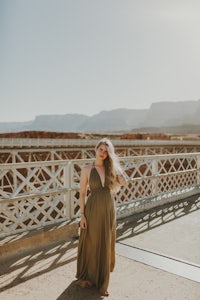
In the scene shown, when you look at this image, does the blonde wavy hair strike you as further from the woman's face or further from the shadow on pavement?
the shadow on pavement

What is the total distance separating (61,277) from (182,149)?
4650 cm

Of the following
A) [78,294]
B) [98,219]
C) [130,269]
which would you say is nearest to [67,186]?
[130,269]

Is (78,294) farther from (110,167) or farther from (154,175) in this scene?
(154,175)

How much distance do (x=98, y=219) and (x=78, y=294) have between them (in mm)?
821

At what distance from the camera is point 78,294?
3002 mm

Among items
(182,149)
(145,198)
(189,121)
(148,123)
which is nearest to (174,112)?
(148,123)

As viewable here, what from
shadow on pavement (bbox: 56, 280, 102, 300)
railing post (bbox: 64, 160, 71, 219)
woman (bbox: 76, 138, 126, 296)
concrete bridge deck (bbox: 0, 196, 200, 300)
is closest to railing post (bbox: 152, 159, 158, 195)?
concrete bridge deck (bbox: 0, 196, 200, 300)

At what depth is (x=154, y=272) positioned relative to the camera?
355cm

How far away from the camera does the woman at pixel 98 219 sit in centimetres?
308

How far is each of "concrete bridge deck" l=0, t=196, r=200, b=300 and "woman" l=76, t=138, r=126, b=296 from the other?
0.70ft

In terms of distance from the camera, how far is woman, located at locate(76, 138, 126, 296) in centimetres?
308

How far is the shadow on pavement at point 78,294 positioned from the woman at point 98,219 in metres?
0.06

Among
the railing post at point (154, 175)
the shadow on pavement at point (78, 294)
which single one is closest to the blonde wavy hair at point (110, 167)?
the shadow on pavement at point (78, 294)

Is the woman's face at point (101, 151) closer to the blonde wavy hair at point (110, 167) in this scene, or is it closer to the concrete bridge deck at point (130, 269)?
the blonde wavy hair at point (110, 167)
